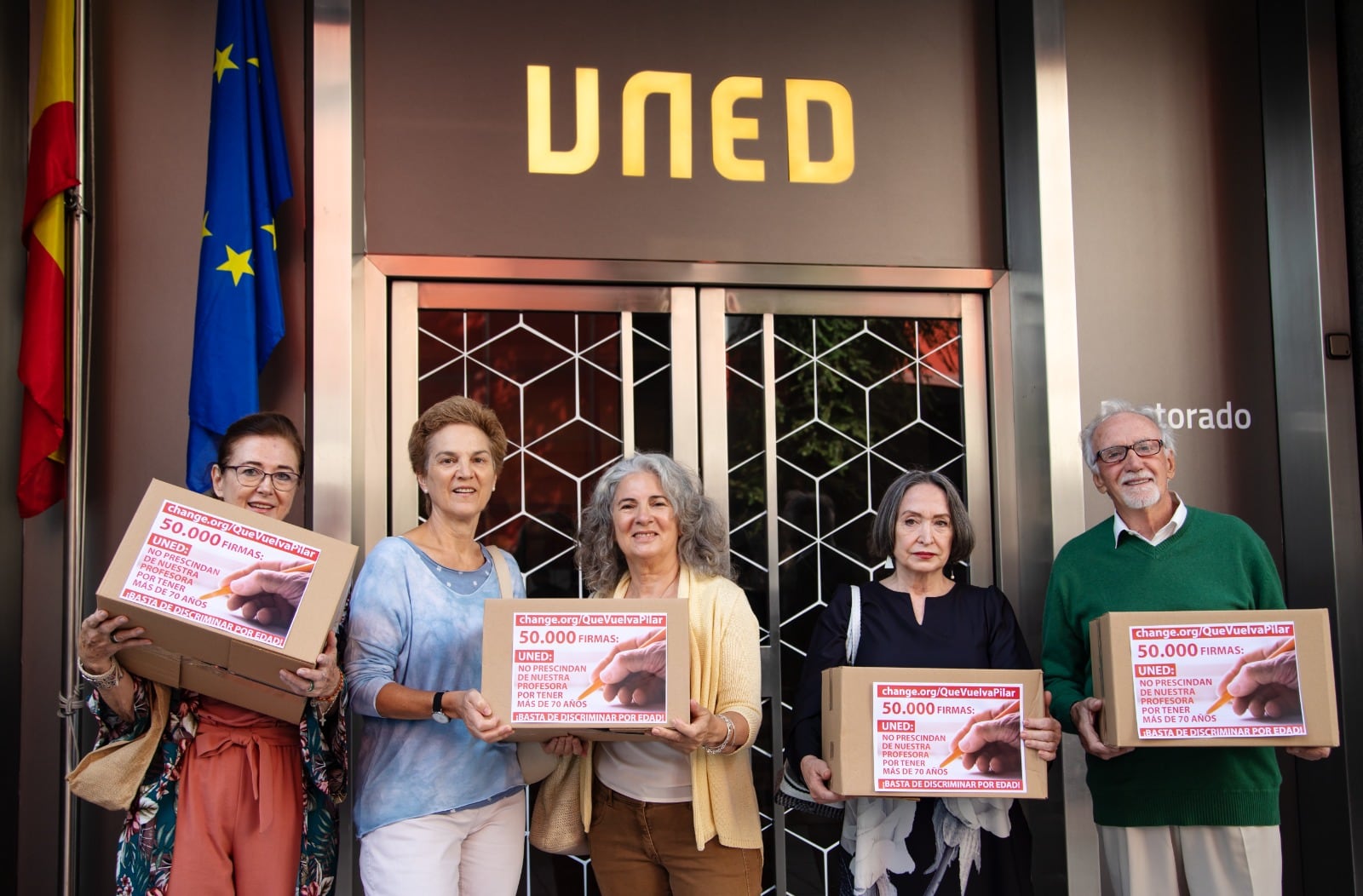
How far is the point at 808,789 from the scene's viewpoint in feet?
8.91

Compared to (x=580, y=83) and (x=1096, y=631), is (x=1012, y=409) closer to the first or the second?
(x=1096, y=631)

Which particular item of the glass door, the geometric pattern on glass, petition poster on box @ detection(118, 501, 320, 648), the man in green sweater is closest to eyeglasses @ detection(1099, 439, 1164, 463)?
the man in green sweater

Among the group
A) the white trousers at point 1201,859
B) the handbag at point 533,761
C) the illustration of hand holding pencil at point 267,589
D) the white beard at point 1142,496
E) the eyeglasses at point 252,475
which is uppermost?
the eyeglasses at point 252,475

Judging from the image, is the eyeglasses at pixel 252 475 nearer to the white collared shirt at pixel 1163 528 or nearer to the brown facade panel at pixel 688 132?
the brown facade panel at pixel 688 132

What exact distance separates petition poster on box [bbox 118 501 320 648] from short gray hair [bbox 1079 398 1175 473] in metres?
1.93

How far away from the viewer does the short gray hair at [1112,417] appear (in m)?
2.95

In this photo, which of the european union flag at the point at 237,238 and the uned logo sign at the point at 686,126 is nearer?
the european union flag at the point at 237,238

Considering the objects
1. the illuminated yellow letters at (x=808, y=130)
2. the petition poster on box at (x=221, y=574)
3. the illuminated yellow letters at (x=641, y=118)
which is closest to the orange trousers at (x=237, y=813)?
the petition poster on box at (x=221, y=574)

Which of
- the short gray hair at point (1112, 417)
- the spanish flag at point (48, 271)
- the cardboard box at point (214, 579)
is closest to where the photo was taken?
the cardboard box at point (214, 579)

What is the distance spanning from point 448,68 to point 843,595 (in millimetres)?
2069

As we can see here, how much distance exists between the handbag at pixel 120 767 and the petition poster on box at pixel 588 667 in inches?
30.6

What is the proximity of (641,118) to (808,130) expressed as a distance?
54 centimetres

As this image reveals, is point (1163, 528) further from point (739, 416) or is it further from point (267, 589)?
point (267, 589)

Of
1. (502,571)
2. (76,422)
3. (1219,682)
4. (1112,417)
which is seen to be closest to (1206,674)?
(1219,682)
